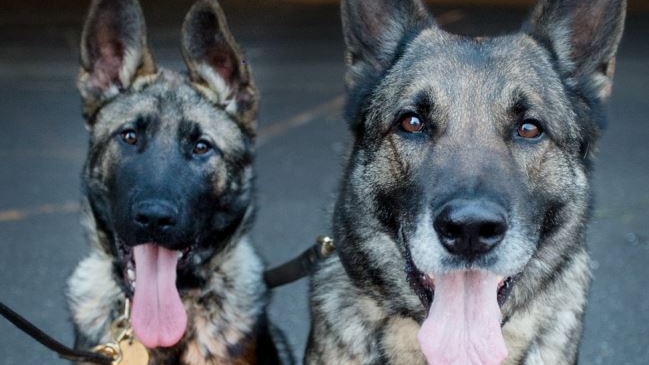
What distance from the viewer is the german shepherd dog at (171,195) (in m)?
4.33

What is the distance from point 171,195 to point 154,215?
15 centimetres

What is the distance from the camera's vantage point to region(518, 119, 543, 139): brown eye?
3697 millimetres

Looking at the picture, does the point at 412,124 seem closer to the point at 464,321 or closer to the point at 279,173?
the point at 464,321

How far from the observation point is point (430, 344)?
349 cm

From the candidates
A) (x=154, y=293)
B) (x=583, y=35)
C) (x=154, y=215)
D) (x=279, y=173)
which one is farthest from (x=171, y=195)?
(x=279, y=173)

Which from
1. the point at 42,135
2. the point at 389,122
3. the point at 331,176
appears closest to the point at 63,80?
the point at 42,135

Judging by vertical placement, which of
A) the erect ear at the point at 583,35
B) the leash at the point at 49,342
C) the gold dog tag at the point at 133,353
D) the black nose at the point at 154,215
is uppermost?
the erect ear at the point at 583,35

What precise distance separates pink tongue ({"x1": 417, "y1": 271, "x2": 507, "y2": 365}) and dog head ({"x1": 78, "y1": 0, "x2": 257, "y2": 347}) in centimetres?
127

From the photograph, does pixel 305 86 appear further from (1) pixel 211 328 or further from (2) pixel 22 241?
(1) pixel 211 328

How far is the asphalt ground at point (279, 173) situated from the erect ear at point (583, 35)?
22.5 inches

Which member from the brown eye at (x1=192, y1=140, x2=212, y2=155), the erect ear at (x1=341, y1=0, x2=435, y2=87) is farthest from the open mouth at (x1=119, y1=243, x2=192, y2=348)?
the erect ear at (x1=341, y1=0, x2=435, y2=87)

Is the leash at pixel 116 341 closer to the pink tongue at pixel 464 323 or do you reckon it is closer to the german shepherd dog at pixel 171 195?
the german shepherd dog at pixel 171 195

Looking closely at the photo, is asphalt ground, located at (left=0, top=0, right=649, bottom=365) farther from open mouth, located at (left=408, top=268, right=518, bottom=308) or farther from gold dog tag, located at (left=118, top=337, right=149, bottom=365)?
gold dog tag, located at (left=118, top=337, right=149, bottom=365)

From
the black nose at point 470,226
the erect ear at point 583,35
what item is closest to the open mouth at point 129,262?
the black nose at point 470,226
